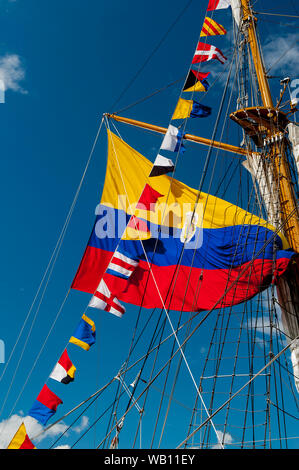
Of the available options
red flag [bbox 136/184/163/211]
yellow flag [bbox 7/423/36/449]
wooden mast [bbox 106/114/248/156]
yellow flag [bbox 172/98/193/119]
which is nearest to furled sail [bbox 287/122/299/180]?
wooden mast [bbox 106/114/248/156]

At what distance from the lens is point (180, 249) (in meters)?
10.2

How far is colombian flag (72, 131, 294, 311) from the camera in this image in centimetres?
877

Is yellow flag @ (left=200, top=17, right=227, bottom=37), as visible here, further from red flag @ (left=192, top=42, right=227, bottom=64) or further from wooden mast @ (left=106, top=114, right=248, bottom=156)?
wooden mast @ (left=106, top=114, right=248, bottom=156)

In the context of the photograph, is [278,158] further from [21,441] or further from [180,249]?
[21,441]

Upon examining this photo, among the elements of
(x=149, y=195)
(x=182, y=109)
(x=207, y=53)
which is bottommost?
(x=149, y=195)

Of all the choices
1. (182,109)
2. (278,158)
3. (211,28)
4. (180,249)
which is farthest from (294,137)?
(180,249)

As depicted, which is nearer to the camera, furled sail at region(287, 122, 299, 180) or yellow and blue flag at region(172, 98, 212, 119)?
yellow and blue flag at region(172, 98, 212, 119)

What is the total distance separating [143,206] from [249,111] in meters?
4.18

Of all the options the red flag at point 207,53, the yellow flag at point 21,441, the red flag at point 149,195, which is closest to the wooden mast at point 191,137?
the red flag at point 207,53

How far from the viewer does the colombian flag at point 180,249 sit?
8.77 metres

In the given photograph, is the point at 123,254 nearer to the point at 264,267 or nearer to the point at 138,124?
the point at 264,267
